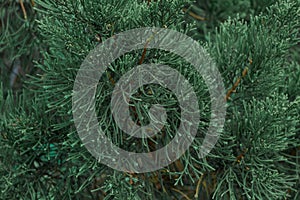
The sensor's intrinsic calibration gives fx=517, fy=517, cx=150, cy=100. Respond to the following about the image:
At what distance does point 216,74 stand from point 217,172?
0.13m

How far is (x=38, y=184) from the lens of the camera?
71cm

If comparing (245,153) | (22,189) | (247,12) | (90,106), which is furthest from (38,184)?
(247,12)

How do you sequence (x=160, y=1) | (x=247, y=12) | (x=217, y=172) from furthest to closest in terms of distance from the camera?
(x=247, y=12), (x=217, y=172), (x=160, y=1)

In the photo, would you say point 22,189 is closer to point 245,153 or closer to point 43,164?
point 43,164

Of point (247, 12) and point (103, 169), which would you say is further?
point (247, 12)

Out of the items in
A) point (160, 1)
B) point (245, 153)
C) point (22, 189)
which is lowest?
point (22, 189)

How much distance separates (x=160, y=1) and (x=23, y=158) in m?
0.30

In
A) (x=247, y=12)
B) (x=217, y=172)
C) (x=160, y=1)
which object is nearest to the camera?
(x=160, y=1)

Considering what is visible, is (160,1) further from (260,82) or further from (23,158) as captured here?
(23,158)

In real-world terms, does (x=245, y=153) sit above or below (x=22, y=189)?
above

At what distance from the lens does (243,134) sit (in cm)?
67

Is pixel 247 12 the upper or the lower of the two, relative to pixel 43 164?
upper

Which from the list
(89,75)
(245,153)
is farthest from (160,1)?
(245,153)

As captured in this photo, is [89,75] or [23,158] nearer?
[89,75]
